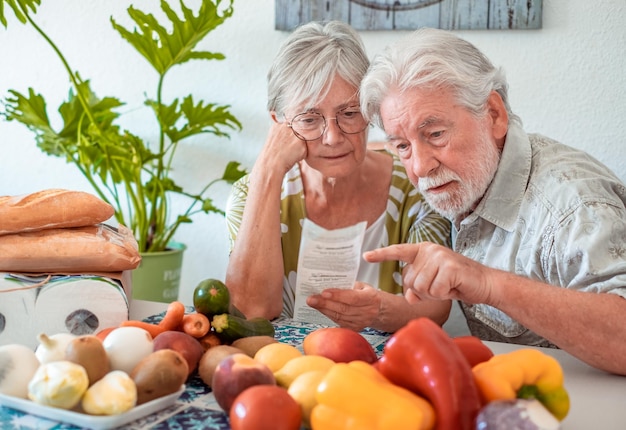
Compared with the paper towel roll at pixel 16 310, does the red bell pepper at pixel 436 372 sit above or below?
above

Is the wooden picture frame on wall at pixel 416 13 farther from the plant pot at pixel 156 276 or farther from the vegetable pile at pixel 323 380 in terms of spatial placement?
the vegetable pile at pixel 323 380

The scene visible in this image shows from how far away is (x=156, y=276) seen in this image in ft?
8.53

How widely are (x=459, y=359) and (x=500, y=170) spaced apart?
29.3 inches

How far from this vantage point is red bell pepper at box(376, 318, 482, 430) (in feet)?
2.43

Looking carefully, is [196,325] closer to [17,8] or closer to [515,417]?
[515,417]

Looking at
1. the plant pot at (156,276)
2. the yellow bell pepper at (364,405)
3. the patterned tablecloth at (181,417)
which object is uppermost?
the yellow bell pepper at (364,405)

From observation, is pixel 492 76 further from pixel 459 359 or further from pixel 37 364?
pixel 37 364

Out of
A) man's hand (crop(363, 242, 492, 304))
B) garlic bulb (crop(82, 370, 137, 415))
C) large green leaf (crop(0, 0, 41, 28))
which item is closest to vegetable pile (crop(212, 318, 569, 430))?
garlic bulb (crop(82, 370, 137, 415))

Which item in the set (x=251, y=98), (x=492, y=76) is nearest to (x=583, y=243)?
(x=492, y=76)

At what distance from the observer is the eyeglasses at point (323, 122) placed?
1670 millimetres

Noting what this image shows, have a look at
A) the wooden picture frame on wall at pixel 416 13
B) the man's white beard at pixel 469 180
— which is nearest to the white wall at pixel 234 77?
the wooden picture frame on wall at pixel 416 13

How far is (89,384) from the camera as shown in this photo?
862 mm

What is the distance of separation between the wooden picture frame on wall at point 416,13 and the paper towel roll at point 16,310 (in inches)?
64.4

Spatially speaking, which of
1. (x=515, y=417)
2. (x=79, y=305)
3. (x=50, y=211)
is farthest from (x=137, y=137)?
(x=515, y=417)
